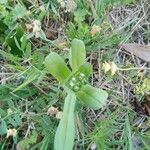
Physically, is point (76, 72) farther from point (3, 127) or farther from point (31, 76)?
point (3, 127)

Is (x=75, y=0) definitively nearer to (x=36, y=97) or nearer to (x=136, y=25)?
(x=136, y=25)

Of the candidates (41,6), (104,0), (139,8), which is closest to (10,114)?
(41,6)

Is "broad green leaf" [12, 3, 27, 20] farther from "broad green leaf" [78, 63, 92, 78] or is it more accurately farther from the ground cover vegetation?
"broad green leaf" [78, 63, 92, 78]

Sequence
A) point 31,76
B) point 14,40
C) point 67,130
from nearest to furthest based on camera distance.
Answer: point 67,130
point 31,76
point 14,40

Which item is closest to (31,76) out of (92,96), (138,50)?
(92,96)

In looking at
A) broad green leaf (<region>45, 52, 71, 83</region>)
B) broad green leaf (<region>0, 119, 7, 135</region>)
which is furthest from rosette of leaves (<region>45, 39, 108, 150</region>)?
broad green leaf (<region>0, 119, 7, 135</region>)

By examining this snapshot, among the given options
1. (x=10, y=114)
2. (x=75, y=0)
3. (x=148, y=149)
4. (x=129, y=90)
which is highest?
(x=75, y=0)

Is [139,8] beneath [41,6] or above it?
beneath
